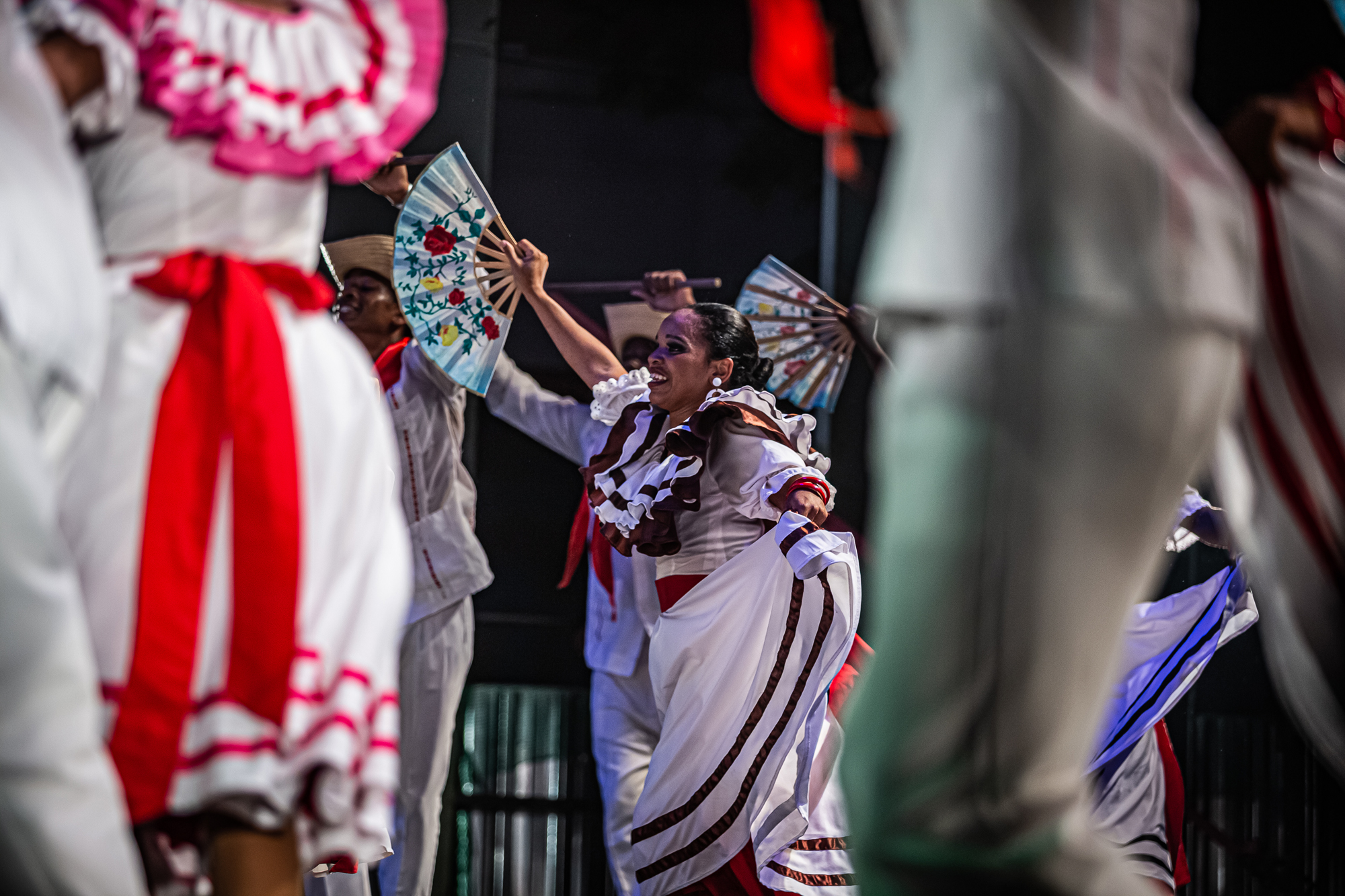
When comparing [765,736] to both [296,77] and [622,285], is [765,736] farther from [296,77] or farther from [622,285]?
[296,77]

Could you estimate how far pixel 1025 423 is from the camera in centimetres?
150

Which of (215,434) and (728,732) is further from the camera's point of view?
(728,732)

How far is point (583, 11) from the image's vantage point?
5.95 metres

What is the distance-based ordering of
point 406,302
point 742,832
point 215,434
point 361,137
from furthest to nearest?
point 406,302 → point 742,832 → point 361,137 → point 215,434

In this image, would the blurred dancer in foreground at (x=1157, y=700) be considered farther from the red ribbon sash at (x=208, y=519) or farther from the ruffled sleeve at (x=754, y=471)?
the red ribbon sash at (x=208, y=519)

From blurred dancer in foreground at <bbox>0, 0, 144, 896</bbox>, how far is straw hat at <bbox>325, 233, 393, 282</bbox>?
3090mm

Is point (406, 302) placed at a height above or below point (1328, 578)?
below

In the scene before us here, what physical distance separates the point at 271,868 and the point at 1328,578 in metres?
1.32

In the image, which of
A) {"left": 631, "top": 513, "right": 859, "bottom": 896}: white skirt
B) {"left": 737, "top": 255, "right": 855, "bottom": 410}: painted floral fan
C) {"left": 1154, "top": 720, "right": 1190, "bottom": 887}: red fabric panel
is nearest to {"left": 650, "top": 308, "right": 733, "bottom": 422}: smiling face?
{"left": 631, "top": 513, "right": 859, "bottom": 896}: white skirt

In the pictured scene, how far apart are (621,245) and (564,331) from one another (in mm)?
1311

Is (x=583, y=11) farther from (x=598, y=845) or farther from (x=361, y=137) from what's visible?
(x=361, y=137)

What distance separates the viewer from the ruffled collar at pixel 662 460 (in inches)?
159

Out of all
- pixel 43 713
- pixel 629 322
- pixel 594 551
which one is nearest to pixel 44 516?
pixel 43 713

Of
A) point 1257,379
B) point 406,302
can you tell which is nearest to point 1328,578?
point 1257,379
